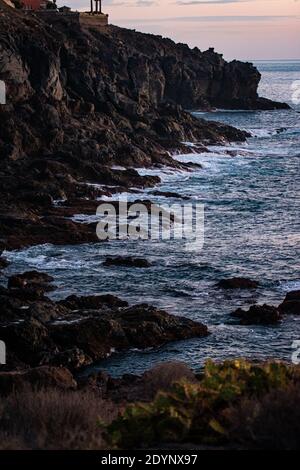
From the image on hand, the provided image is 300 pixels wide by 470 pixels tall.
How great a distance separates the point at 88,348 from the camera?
920 inches

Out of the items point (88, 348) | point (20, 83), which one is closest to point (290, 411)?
point (88, 348)

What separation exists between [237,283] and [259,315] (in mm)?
4366

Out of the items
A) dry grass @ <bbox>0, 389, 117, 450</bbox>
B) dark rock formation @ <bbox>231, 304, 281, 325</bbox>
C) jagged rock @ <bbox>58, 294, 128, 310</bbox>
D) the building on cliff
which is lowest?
dark rock formation @ <bbox>231, 304, 281, 325</bbox>

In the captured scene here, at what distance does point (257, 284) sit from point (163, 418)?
21.4 metres

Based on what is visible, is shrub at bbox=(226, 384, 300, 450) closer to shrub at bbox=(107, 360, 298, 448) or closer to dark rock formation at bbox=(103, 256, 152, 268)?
shrub at bbox=(107, 360, 298, 448)

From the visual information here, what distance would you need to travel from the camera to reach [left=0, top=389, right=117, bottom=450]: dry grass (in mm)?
9656

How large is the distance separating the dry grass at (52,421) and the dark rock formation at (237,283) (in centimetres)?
1900

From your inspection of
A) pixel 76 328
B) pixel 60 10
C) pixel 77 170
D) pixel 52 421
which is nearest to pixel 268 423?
pixel 52 421

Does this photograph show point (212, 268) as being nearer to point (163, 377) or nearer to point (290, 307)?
point (290, 307)

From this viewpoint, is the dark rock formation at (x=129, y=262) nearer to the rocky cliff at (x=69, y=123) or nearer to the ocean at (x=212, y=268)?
the ocean at (x=212, y=268)

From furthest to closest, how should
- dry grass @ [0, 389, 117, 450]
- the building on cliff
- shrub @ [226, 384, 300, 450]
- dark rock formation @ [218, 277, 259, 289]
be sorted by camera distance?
the building on cliff
dark rock formation @ [218, 277, 259, 289]
dry grass @ [0, 389, 117, 450]
shrub @ [226, 384, 300, 450]

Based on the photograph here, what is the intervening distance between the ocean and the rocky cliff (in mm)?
3513

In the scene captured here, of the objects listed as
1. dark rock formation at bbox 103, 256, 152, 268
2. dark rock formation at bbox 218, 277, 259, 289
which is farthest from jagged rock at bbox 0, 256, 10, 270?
dark rock formation at bbox 218, 277, 259, 289

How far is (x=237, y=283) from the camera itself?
31.0 m
